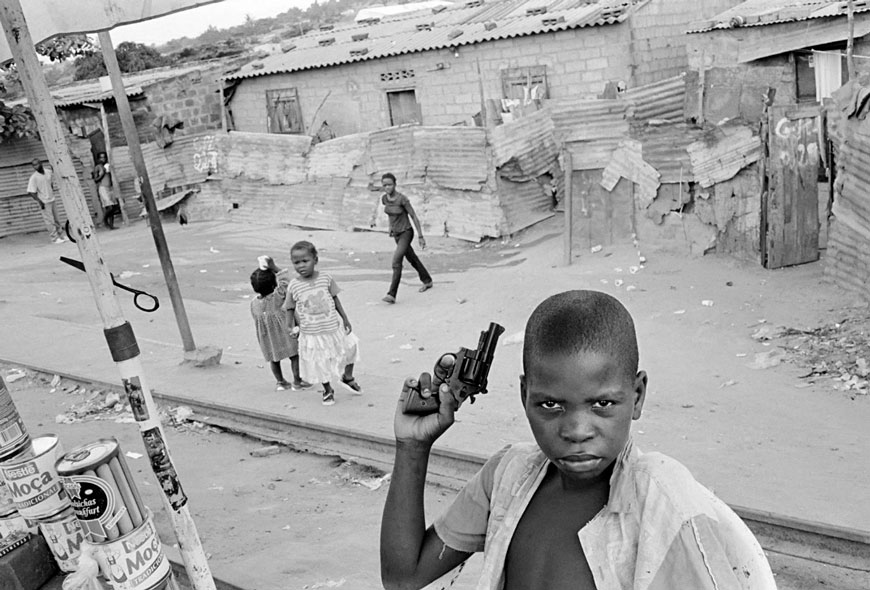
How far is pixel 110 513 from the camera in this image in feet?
9.35

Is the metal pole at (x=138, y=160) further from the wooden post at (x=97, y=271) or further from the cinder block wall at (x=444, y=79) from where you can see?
the cinder block wall at (x=444, y=79)

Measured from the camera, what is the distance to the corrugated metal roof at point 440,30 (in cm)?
1468

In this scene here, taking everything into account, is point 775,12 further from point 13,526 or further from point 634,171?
point 13,526

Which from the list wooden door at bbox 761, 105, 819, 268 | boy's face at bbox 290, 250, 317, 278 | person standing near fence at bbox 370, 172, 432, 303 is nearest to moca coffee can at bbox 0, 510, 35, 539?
boy's face at bbox 290, 250, 317, 278

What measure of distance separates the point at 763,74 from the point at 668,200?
3787mm

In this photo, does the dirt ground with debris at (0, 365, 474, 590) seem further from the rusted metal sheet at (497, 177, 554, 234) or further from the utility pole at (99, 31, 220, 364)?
the rusted metal sheet at (497, 177, 554, 234)

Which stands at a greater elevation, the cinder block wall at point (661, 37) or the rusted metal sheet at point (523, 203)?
the cinder block wall at point (661, 37)

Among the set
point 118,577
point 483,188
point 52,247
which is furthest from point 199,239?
A: point 118,577

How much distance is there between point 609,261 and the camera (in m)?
10.7

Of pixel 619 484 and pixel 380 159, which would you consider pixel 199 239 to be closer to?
pixel 380 159

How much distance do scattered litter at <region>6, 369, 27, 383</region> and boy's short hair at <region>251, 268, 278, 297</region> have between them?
309cm

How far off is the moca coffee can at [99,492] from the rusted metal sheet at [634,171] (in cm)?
857

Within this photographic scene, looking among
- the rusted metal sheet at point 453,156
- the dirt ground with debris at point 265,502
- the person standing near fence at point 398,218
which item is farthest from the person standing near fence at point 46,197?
the dirt ground with debris at point 265,502

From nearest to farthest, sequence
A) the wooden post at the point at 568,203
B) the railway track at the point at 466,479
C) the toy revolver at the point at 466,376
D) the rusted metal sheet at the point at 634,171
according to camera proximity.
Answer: the toy revolver at the point at 466,376 < the railway track at the point at 466,479 < the rusted metal sheet at the point at 634,171 < the wooden post at the point at 568,203
